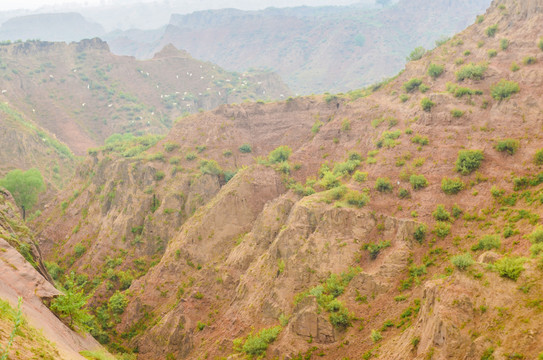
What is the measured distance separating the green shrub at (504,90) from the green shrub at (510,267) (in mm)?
18934

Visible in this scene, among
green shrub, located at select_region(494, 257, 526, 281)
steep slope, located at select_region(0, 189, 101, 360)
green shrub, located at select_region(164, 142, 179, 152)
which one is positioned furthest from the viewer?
green shrub, located at select_region(164, 142, 179, 152)

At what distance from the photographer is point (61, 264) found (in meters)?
41.5

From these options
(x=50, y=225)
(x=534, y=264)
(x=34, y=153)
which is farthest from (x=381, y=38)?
(x=534, y=264)

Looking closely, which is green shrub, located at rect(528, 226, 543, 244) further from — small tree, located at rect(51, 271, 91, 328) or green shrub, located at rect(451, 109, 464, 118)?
small tree, located at rect(51, 271, 91, 328)

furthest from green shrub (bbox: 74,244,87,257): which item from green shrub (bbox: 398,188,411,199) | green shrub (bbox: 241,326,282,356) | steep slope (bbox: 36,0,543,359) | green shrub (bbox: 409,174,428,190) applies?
green shrub (bbox: 409,174,428,190)

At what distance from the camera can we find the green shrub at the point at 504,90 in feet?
101

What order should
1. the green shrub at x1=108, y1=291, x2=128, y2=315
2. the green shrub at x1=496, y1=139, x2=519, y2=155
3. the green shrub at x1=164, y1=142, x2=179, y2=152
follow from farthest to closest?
the green shrub at x1=164, y1=142, x2=179, y2=152 < the green shrub at x1=108, y1=291, x2=128, y2=315 < the green shrub at x1=496, y1=139, x2=519, y2=155

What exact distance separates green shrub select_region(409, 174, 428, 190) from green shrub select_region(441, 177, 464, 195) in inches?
53.4

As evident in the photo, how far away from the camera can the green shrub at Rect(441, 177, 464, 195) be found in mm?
26766

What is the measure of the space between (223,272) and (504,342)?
21868 millimetres

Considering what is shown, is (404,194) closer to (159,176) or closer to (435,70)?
(435,70)

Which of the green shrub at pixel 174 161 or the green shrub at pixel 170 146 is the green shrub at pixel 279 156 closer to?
the green shrub at pixel 174 161

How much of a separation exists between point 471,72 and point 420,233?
58.9 ft

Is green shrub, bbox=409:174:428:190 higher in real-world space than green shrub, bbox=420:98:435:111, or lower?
lower
